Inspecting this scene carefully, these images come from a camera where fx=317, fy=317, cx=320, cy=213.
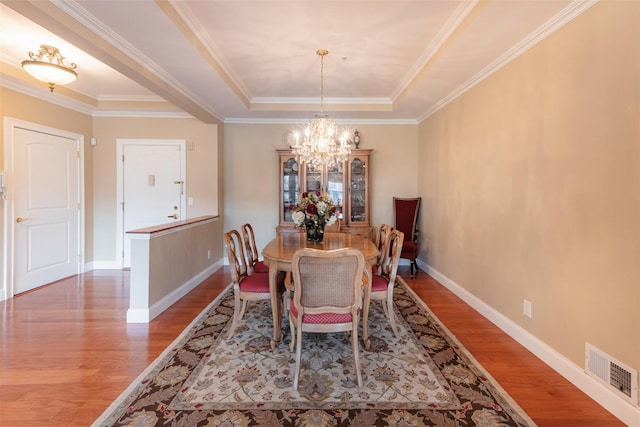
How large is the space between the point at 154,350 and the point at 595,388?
3.09 m

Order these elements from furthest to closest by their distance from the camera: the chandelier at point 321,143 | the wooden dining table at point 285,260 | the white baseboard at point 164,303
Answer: the chandelier at point 321,143 → the white baseboard at point 164,303 → the wooden dining table at point 285,260

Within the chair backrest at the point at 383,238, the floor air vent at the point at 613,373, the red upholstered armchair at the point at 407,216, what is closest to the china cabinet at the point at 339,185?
the red upholstered armchair at the point at 407,216

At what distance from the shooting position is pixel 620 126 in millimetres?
1812

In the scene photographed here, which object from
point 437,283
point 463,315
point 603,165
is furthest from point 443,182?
point 603,165

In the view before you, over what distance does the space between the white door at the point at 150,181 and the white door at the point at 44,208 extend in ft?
2.14

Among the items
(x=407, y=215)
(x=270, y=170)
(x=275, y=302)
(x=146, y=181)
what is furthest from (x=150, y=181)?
(x=407, y=215)

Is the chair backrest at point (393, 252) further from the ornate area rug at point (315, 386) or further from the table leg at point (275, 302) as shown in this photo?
the table leg at point (275, 302)

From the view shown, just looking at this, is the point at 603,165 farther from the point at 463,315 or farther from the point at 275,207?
the point at 275,207

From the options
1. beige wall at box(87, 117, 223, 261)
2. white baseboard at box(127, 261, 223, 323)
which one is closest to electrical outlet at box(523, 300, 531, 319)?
white baseboard at box(127, 261, 223, 323)

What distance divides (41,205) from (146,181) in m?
1.35

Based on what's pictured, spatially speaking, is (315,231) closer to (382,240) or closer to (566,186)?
(382,240)

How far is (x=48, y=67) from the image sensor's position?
9.92ft

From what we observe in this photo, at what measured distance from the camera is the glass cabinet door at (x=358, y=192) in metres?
5.19

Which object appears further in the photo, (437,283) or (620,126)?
(437,283)
